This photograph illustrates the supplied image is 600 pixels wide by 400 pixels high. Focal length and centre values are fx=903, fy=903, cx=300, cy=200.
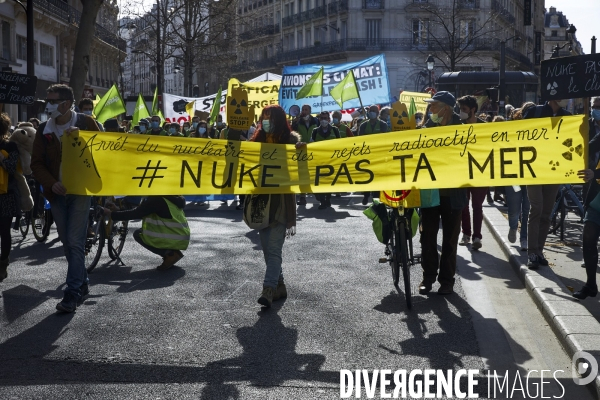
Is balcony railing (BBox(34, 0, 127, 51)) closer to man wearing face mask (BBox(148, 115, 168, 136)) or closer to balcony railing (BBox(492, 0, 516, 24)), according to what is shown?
man wearing face mask (BBox(148, 115, 168, 136))

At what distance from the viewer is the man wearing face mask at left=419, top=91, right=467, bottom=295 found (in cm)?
845

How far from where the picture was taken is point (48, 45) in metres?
47.6

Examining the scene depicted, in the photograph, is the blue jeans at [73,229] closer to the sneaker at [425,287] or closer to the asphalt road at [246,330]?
the asphalt road at [246,330]

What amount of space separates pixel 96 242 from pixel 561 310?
5245 mm

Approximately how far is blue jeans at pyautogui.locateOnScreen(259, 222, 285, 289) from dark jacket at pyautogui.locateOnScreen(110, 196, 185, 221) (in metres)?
2.60

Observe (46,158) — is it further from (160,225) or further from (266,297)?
(160,225)

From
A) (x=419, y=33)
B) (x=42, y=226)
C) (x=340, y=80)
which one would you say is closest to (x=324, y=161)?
(x=42, y=226)

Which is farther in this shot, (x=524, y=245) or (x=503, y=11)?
(x=503, y=11)

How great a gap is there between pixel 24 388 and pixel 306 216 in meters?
10.8

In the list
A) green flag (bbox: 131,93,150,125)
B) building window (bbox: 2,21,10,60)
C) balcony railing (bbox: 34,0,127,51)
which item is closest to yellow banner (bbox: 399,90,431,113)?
green flag (bbox: 131,93,150,125)

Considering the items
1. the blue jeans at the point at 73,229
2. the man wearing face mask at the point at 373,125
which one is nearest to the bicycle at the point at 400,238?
the blue jeans at the point at 73,229

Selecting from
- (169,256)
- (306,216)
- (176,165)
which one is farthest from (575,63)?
(306,216)

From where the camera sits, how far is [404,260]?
7.83 meters

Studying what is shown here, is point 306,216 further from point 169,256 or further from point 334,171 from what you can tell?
point 334,171
